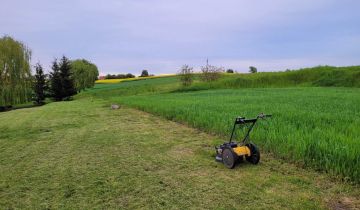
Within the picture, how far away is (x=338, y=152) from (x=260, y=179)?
1.25m

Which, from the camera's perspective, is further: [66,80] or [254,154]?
[66,80]

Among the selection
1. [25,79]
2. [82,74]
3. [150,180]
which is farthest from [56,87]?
[150,180]

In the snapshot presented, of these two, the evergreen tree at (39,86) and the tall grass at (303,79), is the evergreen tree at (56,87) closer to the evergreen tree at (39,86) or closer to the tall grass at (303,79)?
the evergreen tree at (39,86)

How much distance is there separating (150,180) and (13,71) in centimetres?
3721

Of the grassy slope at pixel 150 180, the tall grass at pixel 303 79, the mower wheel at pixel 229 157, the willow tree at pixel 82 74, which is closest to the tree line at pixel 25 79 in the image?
the willow tree at pixel 82 74

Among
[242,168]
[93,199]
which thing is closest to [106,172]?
[93,199]

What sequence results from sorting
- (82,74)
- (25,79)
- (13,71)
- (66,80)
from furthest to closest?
(82,74) → (66,80) → (25,79) → (13,71)

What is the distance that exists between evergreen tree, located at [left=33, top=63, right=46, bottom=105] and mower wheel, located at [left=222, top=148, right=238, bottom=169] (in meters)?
38.6

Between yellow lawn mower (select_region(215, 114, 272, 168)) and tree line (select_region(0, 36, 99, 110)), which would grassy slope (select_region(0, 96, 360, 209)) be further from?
tree line (select_region(0, 36, 99, 110))

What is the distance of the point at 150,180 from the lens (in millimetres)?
4750

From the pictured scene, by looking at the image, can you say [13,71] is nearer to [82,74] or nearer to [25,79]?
[25,79]

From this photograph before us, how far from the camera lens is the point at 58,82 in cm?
4197

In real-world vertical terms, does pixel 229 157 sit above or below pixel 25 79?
below

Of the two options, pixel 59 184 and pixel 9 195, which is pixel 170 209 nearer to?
pixel 59 184
